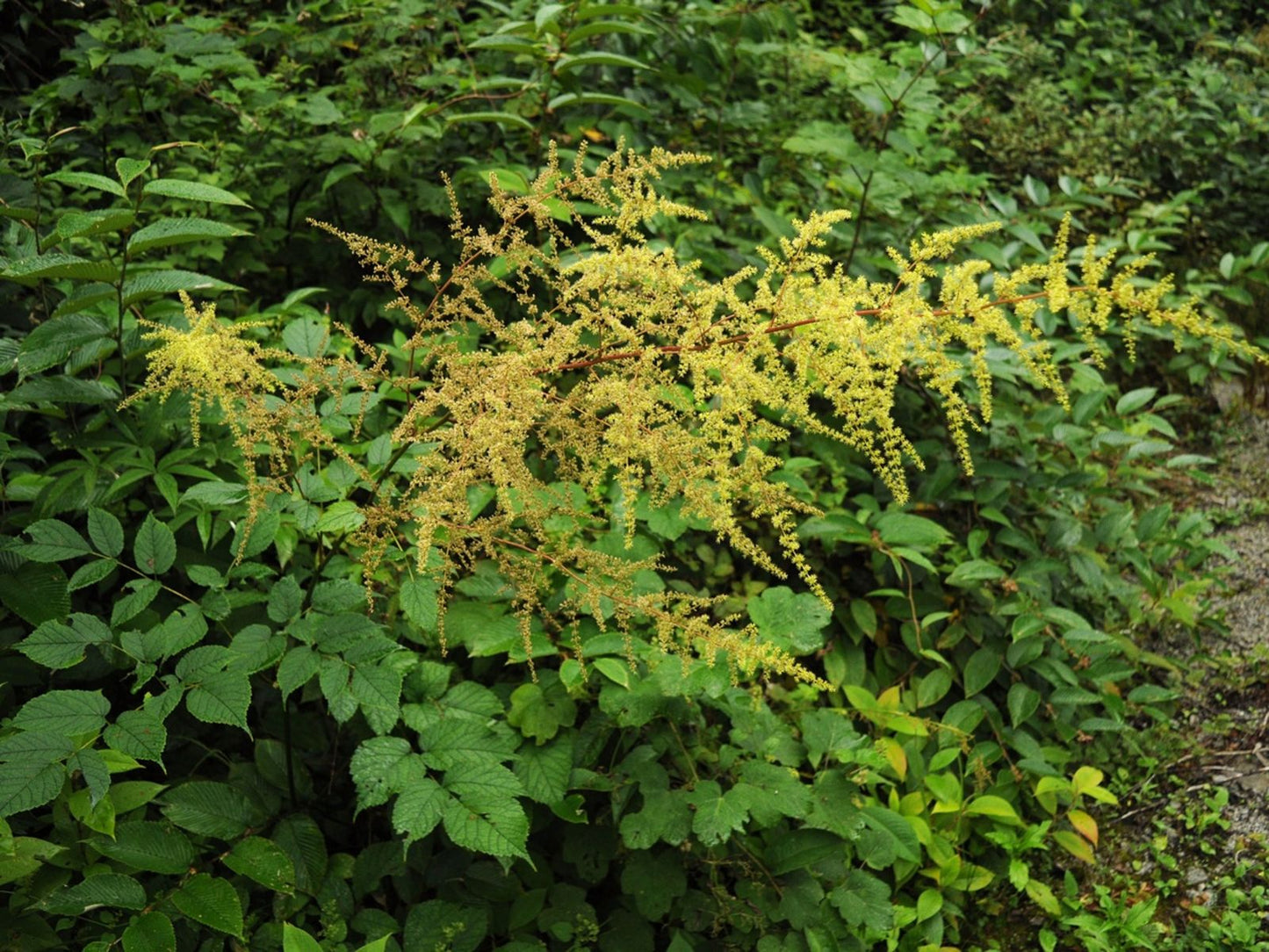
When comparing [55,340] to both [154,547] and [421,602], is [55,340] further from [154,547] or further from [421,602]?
[421,602]

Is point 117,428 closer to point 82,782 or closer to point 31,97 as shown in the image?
point 82,782

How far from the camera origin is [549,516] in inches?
86.0

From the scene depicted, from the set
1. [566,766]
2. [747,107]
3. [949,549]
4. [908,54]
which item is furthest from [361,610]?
[908,54]

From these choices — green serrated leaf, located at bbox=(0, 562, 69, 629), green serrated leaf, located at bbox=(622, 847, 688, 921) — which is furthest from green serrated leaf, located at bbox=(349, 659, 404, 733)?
green serrated leaf, located at bbox=(622, 847, 688, 921)

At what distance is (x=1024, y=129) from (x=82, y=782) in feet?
17.9

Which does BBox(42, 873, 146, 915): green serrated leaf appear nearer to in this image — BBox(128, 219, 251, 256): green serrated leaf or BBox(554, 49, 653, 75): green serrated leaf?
BBox(128, 219, 251, 256): green serrated leaf

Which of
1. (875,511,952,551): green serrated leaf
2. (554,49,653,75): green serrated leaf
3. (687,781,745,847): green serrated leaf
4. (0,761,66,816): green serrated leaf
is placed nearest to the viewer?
(0,761,66,816): green serrated leaf

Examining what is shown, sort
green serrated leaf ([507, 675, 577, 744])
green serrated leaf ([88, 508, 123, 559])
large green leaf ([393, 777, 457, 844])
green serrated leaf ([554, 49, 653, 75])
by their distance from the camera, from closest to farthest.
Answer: large green leaf ([393, 777, 457, 844]), green serrated leaf ([88, 508, 123, 559]), green serrated leaf ([507, 675, 577, 744]), green serrated leaf ([554, 49, 653, 75])

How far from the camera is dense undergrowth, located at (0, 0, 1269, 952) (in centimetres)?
190

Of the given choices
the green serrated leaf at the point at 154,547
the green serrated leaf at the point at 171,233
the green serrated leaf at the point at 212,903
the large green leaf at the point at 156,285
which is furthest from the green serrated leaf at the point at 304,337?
the green serrated leaf at the point at 212,903

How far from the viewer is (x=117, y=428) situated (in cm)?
260

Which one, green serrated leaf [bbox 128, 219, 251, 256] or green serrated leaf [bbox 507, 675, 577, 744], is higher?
green serrated leaf [bbox 128, 219, 251, 256]

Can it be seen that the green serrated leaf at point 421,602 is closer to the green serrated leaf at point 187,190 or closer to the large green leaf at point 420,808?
the large green leaf at point 420,808

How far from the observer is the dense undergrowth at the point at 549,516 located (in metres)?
1.90
